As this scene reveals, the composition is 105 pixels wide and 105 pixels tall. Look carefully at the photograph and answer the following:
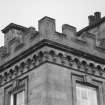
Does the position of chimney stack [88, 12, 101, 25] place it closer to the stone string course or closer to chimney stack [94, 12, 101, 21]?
chimney stack [94, 12, 101, 21]

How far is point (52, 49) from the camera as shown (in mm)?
20281

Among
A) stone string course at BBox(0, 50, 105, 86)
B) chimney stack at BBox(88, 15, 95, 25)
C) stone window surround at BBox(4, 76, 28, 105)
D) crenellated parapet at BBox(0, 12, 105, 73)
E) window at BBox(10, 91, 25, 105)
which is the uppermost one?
chimney stack at BBox(88, 15, 95, 25)

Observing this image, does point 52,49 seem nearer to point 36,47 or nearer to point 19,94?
point 36,47

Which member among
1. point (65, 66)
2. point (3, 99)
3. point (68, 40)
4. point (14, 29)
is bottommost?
point (3, 99)

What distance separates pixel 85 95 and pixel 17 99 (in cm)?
401

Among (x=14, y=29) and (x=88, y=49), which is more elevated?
(x=14, y=29)

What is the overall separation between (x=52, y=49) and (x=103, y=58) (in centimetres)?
391

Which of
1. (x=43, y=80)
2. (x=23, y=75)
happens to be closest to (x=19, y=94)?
(x=23, y=75)

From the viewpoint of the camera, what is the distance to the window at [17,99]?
840 inches

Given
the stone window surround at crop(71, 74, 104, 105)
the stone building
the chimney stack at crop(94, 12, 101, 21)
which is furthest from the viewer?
the chimney stack at crop(94, 12, 101, 21)

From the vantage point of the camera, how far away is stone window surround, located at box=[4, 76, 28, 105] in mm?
21091

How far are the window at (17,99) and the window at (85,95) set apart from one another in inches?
126

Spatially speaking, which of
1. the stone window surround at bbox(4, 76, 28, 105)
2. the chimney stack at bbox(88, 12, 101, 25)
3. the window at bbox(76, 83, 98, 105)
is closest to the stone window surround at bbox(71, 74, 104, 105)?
the window at bbox(76, 83, 98, 105)

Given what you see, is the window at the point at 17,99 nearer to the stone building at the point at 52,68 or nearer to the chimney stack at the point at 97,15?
the stone building at the point at 52,68
